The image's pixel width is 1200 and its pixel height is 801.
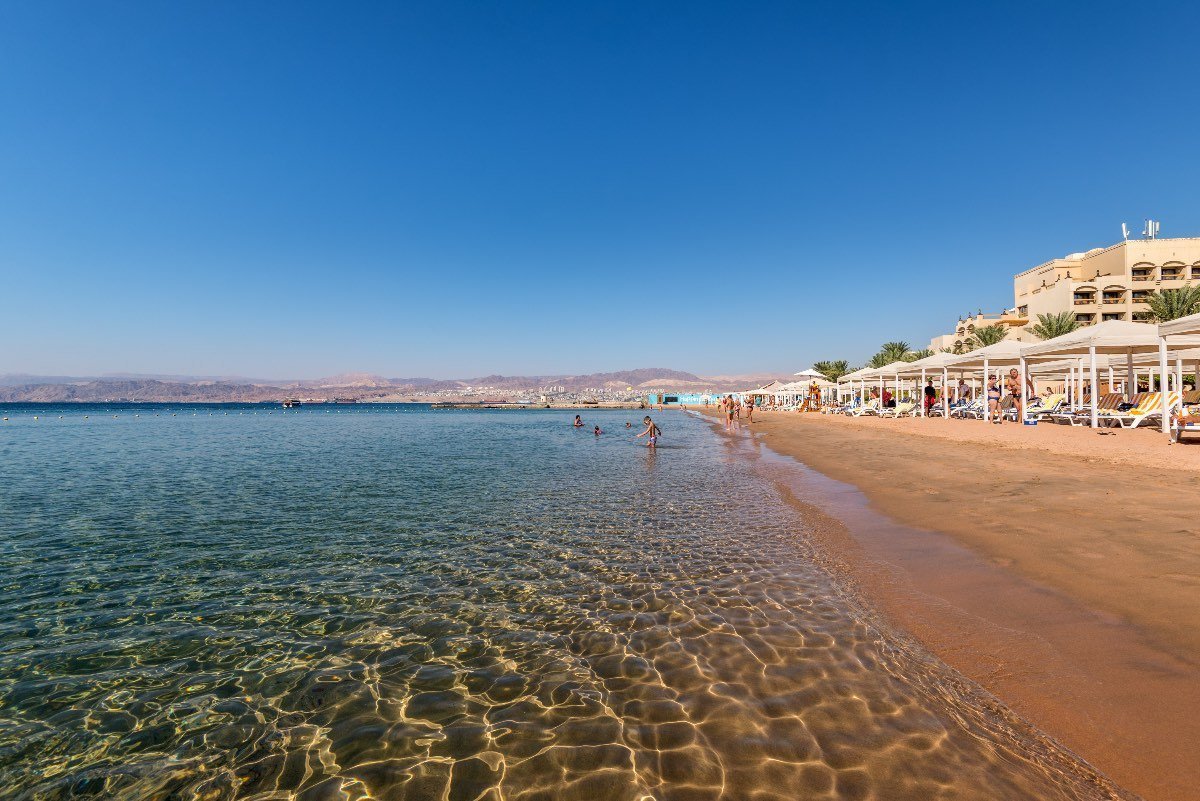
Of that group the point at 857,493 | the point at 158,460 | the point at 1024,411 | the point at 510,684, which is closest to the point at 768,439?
the point at 1024,411

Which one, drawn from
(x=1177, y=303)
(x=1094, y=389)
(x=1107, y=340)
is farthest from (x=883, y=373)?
(x=1177, y=303)

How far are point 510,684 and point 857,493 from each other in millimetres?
8353

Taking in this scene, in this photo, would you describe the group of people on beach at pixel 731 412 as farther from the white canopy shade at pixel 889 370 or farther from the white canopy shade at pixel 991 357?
the white canopy shade at pixel 991 357

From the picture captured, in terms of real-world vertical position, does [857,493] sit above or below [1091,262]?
below

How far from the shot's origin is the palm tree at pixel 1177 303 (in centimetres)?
3700

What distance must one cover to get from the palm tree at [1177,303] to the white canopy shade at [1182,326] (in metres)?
34.3

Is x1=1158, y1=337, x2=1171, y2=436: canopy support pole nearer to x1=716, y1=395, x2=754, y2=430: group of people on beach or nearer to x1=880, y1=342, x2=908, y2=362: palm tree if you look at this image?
x1=716, y1=395, x2=754, y2=430: group of people on beach

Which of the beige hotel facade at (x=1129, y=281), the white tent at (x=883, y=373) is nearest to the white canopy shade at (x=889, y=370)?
the white tent at (x=883, y=373)

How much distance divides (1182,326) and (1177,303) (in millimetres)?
37068

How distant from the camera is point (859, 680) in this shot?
3428 mm

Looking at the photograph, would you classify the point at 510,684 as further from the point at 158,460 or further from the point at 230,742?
the point at 158,460

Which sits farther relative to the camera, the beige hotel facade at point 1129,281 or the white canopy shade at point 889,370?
the beige hotel facade at point 1129,281

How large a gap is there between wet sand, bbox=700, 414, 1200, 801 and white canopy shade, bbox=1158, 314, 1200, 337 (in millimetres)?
3265

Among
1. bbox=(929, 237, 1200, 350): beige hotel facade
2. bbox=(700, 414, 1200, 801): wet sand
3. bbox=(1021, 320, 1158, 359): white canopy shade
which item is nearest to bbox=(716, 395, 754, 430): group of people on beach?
bbox=(1021, 320, 1158, 359): white canopy shade
